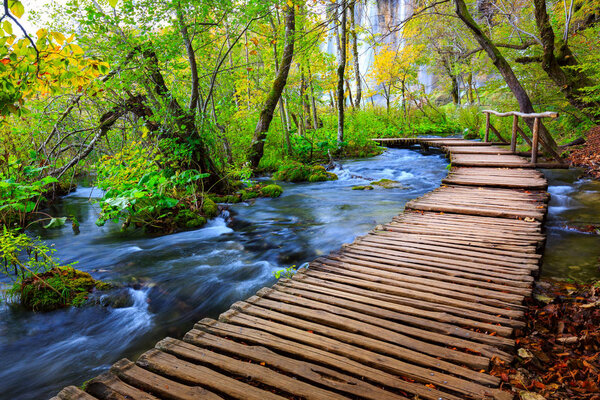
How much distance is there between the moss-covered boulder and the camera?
481 inches

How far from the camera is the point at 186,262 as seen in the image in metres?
5.97

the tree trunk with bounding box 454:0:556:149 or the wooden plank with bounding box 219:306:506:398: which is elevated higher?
the tree trunk with bounding box 454:0:556:149

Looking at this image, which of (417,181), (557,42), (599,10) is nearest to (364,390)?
(417,181)

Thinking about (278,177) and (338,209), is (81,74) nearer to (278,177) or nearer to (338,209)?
(338,209)

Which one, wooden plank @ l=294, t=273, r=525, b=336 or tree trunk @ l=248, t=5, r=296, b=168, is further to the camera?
tree trunk @ l=248, t=5, r=296, b=168

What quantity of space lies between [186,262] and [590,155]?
389 inches

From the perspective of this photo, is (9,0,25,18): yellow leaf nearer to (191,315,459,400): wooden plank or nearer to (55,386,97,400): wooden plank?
(55,386,97,400): wooden plank

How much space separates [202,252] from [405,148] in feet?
47.3

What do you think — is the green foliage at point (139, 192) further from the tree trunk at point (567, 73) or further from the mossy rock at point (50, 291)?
the tree trunk at point (567, 73)

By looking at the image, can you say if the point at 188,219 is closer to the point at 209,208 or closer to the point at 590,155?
the point at 209,208

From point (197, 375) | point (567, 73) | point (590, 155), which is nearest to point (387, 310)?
point (197, 375)

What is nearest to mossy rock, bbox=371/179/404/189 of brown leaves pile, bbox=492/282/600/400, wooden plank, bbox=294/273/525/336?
brown leaves pile, bbox=492/282/600/400

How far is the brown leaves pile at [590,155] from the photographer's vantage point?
8672mm

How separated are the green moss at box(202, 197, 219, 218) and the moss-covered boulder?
431 centimetres
